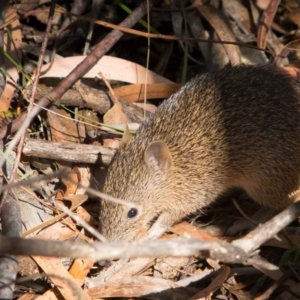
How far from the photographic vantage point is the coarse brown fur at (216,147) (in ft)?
18.4

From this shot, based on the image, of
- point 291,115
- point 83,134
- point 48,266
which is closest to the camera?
point 48,266

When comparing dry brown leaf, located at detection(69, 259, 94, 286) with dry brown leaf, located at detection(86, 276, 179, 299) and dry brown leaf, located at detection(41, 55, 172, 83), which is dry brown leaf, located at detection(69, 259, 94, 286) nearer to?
dry brown leaf, located at detection(86, 276, 179, 299)

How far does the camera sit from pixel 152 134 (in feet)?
18.9

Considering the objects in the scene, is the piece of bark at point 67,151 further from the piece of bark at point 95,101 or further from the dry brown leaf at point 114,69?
the dry brown leaf at point 114,69

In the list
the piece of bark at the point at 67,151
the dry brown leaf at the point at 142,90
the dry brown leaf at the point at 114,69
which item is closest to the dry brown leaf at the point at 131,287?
the piece of bark at the point at 67,151

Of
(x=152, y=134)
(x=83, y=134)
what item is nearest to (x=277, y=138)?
(x=152, y=134)

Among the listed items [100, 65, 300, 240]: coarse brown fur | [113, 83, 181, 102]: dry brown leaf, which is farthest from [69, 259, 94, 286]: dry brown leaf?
[113, 83, 181, 102]: dry brown leaf

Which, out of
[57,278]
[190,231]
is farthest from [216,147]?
[57,278]

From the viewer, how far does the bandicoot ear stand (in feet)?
17.9

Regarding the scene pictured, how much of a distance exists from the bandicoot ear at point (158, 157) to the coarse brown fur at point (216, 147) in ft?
0.14

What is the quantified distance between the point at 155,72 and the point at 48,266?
277cm

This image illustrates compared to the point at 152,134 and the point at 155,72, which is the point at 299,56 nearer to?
the point at 155,72

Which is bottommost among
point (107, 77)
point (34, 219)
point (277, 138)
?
point (34, 219)

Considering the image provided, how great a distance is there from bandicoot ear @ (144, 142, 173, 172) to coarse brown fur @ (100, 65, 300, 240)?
43 millimetres
